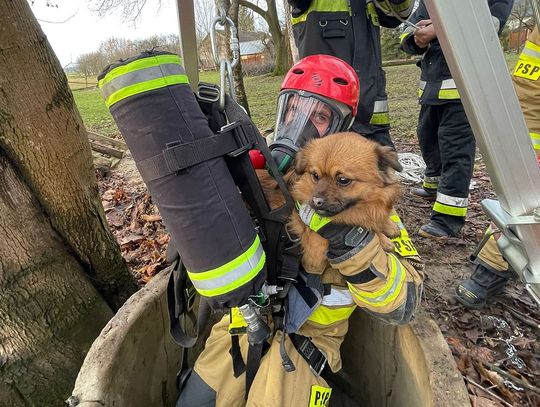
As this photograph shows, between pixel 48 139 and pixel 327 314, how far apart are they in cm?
174

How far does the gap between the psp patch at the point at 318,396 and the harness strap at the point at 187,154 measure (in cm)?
122

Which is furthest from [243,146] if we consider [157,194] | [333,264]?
[333,264]

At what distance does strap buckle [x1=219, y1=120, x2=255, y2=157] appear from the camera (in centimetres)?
153

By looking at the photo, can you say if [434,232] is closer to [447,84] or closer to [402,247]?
[447,84]

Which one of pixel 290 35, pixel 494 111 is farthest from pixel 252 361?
pixel 290 35

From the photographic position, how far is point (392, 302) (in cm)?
169

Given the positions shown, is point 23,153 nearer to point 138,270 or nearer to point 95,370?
point 95,370

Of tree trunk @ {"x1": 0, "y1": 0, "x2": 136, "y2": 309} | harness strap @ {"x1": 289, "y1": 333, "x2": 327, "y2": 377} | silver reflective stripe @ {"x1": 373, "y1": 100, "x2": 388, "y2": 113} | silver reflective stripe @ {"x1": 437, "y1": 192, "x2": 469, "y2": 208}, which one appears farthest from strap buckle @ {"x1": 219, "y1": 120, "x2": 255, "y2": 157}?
silver reflective stripe @ {"x1": 437, "y1": 192, "x2": 469, "y2": 208}

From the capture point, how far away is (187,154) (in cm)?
138

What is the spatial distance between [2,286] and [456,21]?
2326 millimetres

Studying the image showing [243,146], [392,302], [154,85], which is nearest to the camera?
[154,85]

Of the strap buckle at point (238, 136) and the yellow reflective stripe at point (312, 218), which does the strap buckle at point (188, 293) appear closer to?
the yellow reflective stripe at point (312, 218)

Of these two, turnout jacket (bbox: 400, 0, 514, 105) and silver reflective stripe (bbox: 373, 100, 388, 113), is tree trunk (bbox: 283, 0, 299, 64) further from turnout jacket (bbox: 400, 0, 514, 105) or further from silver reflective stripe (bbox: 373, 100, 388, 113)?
silver reflective stripe (bbox: 373, 100, 388, 113)

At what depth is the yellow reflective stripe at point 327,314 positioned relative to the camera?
197 centimetres
